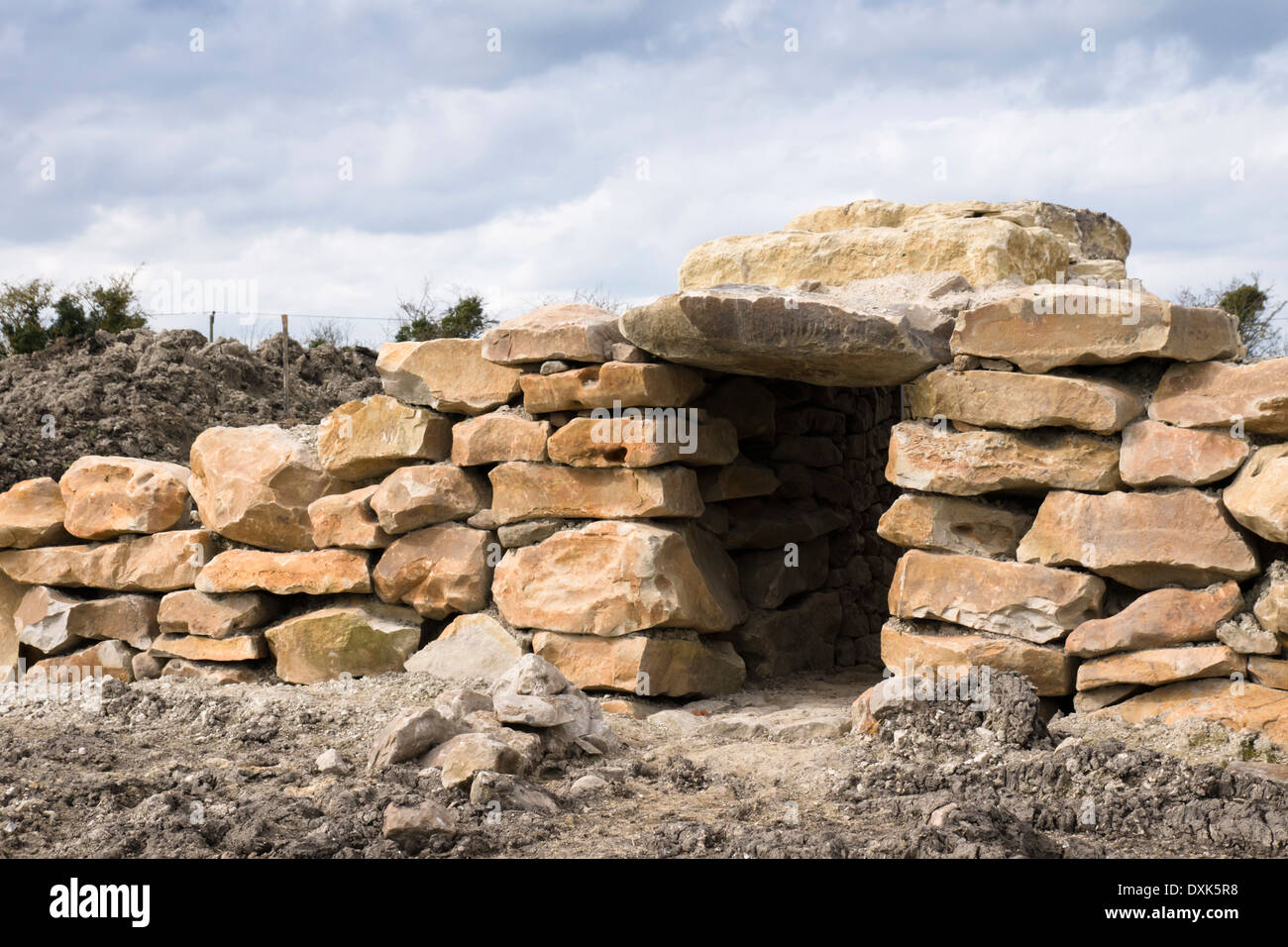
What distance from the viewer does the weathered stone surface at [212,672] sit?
5.36m

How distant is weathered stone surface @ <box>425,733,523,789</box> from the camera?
11.1 ft

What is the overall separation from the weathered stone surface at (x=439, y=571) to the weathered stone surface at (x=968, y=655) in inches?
69.2

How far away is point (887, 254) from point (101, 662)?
417cm

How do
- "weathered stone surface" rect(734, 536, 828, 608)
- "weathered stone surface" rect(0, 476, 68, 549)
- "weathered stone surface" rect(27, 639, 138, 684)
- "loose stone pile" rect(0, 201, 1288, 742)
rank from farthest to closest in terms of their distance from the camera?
"weathered stone surface" rect(0, 476, 68, 549), "weathered stone surface" rect(27, 639, 138, 684), "weathered stone surface" rect(734, 536, 828, 608), "loose stone pile" rect(0, 201, 1288, 742)

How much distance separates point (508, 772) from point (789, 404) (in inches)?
119

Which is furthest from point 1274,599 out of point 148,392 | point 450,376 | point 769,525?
point 148,392

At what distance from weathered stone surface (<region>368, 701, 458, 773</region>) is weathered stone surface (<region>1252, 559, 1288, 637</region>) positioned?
2595 millimetres

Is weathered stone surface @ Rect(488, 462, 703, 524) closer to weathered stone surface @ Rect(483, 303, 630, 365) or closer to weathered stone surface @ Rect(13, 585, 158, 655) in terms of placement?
weathered stone surface @ Rect(483, 303, 630, 365)

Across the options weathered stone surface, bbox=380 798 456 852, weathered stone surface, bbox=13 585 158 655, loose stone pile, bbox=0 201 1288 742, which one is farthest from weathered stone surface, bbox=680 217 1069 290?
weathered stone surface, bbox=13 585 158 655

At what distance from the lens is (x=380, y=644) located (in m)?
5.15

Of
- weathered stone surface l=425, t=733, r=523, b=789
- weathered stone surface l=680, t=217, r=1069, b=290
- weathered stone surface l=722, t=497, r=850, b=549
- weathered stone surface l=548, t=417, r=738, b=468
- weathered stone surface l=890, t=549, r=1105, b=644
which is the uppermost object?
weathered stone surface l=680, t=217, r=1069, b=290

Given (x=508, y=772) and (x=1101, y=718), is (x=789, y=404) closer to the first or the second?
(x=1101, y=718)

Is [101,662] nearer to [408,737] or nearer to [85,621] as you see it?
[85,621]

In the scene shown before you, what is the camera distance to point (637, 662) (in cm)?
466
